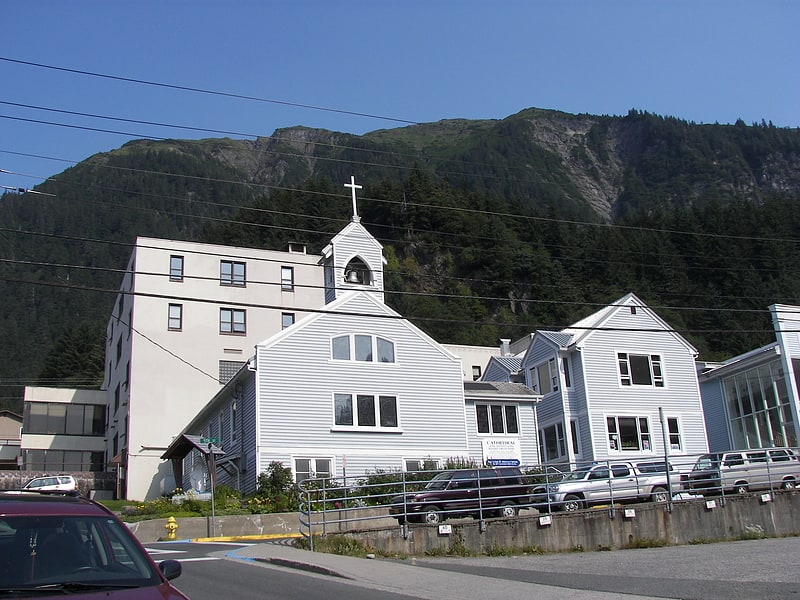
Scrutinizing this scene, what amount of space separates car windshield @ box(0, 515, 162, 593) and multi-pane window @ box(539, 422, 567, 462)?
37.4 meters

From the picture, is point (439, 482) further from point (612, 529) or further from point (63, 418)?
point (63, 418)

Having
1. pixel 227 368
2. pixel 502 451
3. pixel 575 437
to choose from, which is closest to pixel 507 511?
pixel 502 451

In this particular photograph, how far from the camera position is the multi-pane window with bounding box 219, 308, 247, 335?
58562 millimetres

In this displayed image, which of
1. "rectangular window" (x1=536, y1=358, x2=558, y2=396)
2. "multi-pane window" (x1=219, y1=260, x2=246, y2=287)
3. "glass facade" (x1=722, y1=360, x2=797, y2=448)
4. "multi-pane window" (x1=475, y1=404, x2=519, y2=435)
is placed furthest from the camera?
"multi-pane window" (x1=219, y1=260, x2=246, y2=287)

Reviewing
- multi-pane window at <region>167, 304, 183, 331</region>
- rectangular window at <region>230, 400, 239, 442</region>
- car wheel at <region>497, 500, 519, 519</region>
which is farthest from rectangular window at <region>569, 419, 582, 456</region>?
multi-pane window at <region>167, 304, 183, 331</region>

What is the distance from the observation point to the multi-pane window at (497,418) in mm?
39312

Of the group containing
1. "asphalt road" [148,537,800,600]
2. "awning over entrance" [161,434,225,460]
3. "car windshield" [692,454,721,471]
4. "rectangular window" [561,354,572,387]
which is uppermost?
"rectangular window" [561,354,572,387]

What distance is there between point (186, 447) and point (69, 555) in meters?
35.3

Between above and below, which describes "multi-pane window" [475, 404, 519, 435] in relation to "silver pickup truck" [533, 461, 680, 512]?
above

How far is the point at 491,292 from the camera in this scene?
104562 mm

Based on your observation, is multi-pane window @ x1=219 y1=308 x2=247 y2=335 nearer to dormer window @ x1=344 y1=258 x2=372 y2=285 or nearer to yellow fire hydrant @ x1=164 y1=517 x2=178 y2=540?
dormer window @ x1=344 y1=258 x2=372 y2=285

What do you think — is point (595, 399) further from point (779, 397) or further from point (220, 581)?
point (220, 581)

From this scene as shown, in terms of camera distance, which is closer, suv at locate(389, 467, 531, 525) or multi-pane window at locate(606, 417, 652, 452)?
suv at locate(389, 467, 531, 525)

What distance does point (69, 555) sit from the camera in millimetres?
6766
